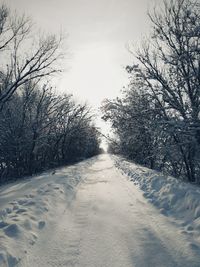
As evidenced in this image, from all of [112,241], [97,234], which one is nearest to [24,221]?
[97,234]

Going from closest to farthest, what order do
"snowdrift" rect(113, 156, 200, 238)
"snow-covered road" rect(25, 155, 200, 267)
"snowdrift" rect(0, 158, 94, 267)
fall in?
"snow-covered road" rect(25, 155, 200, 267), "snowdrift" rect(0, 158, 94, 267), "snowdrift" rect(113, 156, 200, 238)

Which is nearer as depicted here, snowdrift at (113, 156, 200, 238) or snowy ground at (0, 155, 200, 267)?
snowy ground at (0, 155, 200, 267)

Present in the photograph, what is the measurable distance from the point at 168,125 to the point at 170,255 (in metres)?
7.86

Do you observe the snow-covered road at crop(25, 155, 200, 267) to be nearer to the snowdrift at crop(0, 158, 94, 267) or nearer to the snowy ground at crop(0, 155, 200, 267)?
the snowy ground at crop(0, 155, 200, 267)

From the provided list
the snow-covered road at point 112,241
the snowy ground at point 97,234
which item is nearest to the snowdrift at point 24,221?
the snowy ground at point 97,234

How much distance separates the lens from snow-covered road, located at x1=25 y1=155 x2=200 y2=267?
4.35 metres

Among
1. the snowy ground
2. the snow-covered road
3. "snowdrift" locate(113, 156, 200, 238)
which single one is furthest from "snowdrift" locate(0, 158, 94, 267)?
"snowdrift" locate(113, 156, 200, 238)

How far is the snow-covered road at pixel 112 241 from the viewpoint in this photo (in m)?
4.35

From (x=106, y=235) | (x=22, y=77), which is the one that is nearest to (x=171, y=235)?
(x=106, y=235)

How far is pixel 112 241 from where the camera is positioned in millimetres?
5258

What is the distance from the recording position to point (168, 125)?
1165 cm

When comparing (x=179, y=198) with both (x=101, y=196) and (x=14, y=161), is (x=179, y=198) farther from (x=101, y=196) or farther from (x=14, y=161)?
(x=14, y=161)

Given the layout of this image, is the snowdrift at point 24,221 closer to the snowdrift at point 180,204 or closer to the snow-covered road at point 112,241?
the snow-covered road at point 112,241

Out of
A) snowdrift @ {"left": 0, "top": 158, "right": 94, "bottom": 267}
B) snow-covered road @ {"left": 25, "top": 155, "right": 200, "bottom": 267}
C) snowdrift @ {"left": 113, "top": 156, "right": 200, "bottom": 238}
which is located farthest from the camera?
snowdrift @ {"left": 113, "top": 156, "right": 200, "bottom": 238}
